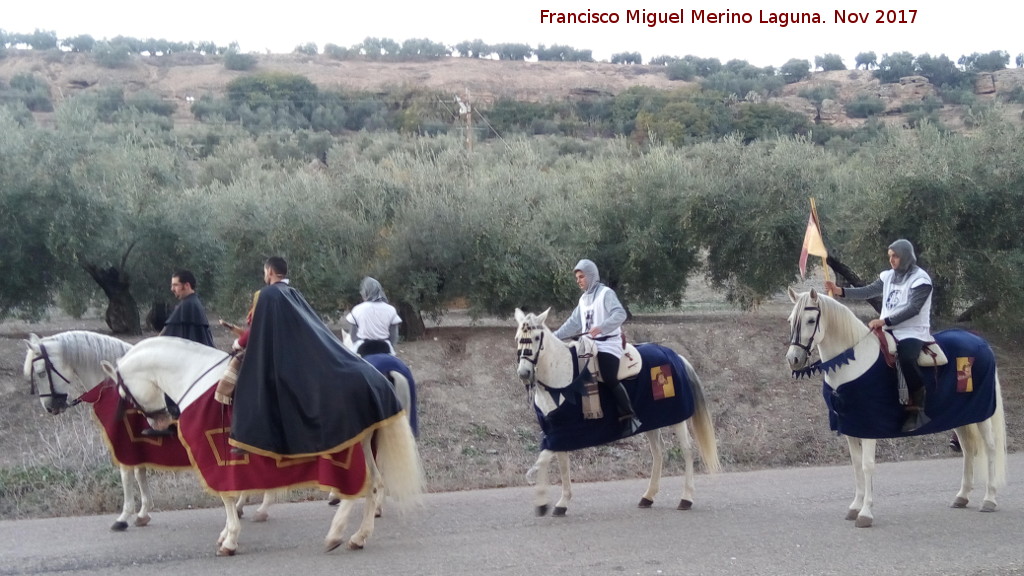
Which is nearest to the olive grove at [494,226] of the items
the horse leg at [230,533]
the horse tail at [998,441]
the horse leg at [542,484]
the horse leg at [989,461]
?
the horse tail at [998,441]

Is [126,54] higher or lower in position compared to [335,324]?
higher

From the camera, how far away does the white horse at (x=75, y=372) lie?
8539 mm

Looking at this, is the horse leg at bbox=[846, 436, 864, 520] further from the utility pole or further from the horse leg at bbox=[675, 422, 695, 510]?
the utility pole

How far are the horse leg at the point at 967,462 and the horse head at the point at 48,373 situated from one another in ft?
27.8

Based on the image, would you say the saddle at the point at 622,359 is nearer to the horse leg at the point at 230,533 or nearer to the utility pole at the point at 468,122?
the horse leg at the point at 230,533

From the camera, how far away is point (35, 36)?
272 ft

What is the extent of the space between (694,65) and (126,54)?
50.9 m

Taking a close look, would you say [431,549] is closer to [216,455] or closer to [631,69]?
[216,455]

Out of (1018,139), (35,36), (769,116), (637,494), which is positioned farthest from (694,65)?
(637,494)

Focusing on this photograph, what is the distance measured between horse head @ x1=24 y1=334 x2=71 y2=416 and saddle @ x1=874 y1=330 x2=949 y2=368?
7.51 meters

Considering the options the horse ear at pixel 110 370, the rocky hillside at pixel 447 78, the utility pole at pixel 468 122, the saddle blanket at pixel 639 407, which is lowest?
the saddle blanket at pixel 639 407

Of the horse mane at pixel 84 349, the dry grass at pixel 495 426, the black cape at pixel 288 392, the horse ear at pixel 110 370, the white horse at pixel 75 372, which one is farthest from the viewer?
the dry grass at pixel 495 426

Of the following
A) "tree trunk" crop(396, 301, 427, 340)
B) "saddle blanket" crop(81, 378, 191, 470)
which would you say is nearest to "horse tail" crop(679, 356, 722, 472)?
"saddle blanket" crop(81, 378, 191, 470)

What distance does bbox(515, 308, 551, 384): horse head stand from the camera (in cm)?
855
